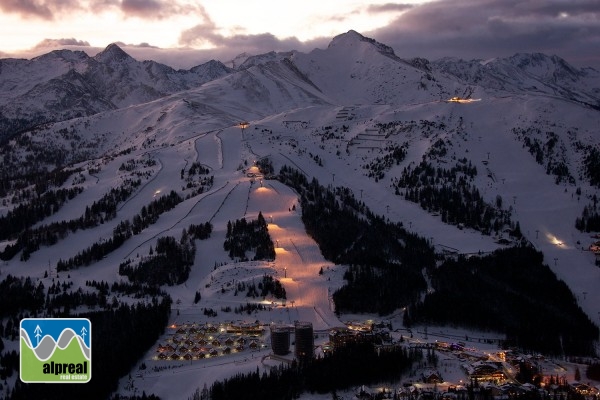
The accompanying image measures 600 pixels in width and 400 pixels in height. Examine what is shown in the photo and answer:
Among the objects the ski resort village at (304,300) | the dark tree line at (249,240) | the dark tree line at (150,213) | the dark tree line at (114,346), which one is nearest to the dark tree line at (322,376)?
the ski resort village at (304,300)

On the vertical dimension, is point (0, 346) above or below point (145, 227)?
below

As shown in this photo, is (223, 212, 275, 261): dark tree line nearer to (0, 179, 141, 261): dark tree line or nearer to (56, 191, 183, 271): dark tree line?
(56, 191, 183, 271): dark tree line

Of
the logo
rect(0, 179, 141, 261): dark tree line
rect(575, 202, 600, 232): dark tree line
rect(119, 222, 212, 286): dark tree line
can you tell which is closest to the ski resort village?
the logo

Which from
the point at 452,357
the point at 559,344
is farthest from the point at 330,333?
the point at 559,344

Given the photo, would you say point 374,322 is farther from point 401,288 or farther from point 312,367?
point 312,367

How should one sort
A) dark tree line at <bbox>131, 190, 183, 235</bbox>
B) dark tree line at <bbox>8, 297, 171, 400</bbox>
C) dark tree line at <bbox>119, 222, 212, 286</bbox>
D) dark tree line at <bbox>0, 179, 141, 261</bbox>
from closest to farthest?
dark tree line at <bbox>8, 297, 171, 400</bbox> → dark tree line at <bbox>119, 222, 212, 286</bbox> → dark tree line at <bbox>0, 179, 141, 261</bbox> → dark tree line at <bbox>131, 190, 183, 235</bbox>

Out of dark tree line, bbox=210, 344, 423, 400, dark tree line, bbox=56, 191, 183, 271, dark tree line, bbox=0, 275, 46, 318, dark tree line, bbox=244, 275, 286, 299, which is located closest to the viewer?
dark tree line, bbox=210, 344, 423, 400
